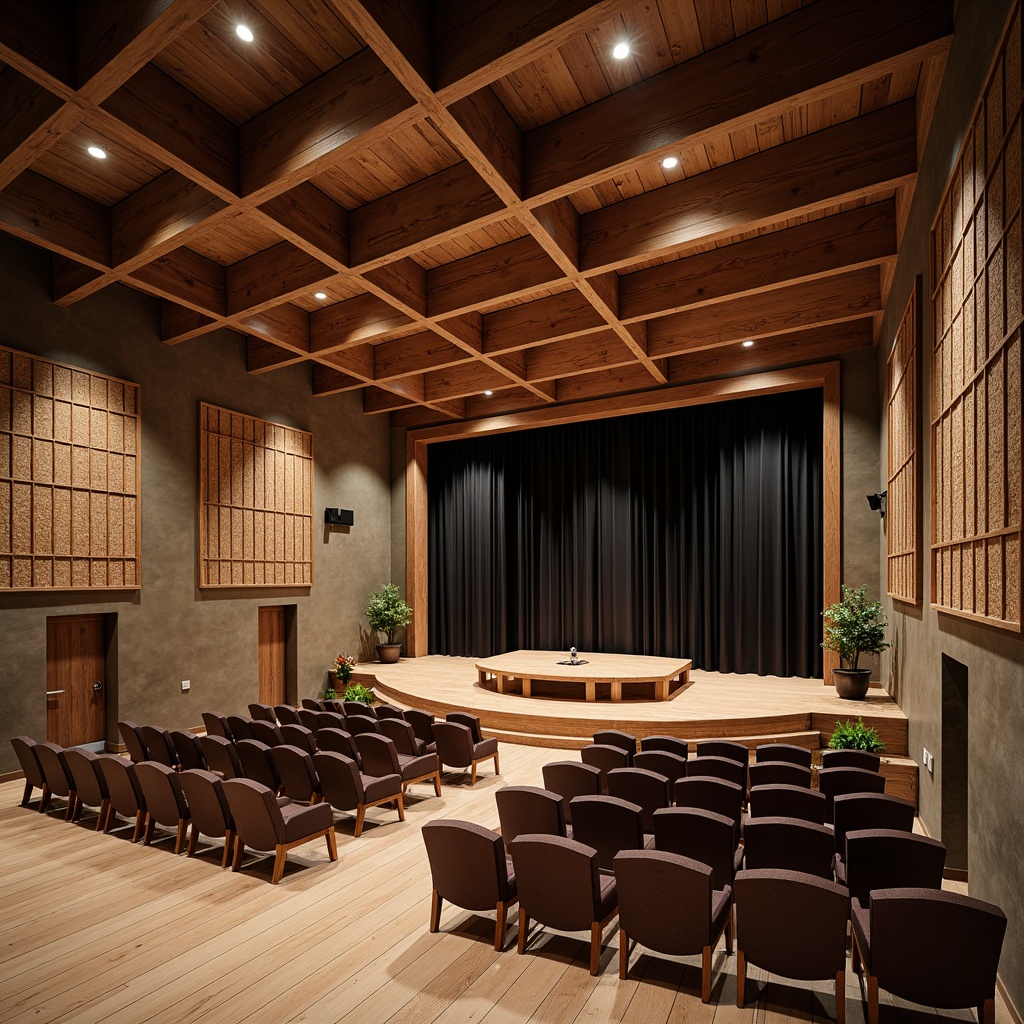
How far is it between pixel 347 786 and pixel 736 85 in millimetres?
5605

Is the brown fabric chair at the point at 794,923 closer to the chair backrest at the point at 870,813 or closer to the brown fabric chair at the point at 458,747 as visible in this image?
the chair backrest at the point at 870,813

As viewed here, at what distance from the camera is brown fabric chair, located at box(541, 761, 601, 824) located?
453 centimetres

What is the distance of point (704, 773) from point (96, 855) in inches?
174

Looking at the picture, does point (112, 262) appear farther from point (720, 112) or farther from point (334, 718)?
point (720, 112)

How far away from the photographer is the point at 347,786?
5.17m

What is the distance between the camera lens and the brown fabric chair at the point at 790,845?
3.29 m

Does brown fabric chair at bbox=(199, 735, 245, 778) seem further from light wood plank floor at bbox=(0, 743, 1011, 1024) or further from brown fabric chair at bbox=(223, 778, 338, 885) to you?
brown fabric chair at bbox=(223, 778, 338, 885)

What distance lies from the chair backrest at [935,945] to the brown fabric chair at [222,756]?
467 cm

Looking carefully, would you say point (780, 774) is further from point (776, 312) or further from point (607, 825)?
point (776, 312)

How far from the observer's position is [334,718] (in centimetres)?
662

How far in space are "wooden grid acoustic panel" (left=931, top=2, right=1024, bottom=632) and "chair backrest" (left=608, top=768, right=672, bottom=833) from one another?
207 cm

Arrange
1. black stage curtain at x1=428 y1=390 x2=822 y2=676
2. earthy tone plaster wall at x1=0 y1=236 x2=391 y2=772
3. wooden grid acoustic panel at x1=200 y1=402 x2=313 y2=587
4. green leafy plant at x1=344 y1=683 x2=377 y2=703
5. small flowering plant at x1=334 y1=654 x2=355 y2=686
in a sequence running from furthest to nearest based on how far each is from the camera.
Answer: small flowering plant at x1=334 y1=654 x2=355 y2=686, black stage curtain at x1=428 y1=390 x2=822 y2=676, green leafy plant at x1=344 y1=683 x2=377 y2=703, wooden grid acoustic panel at x1=200 y1=402 x2=313 y2=587, earthy tone plaster wall at x1=0 y1=236 x2=391 y2=772

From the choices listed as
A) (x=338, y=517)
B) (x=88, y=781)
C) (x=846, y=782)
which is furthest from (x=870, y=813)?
(x=338, y=517)

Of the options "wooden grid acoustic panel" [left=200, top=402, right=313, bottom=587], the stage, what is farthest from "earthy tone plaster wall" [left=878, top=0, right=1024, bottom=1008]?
"wooden grid acoustic panel" [left=200, top=402, right=313, bottom=587]
